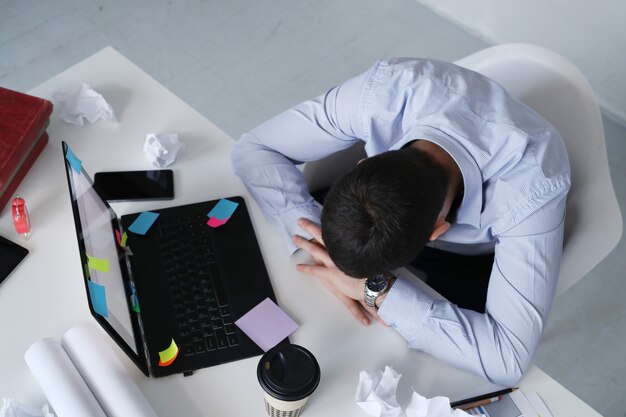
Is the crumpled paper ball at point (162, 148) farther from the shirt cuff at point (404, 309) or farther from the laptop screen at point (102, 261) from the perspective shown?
the shirt cuff at point (404, 309)

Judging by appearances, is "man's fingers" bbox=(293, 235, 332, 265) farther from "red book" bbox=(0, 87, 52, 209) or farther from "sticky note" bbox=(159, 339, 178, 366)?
"red book" bbox=(0, 87, 52, 209)

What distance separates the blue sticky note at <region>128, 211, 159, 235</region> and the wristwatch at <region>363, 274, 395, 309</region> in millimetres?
493

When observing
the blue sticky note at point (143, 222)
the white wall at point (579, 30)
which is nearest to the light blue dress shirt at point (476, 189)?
the blue sticky note at point (143, 222)

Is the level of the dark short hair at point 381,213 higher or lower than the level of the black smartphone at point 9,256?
higher

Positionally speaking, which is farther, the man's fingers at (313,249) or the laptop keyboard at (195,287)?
the man's fingers at (313,249)

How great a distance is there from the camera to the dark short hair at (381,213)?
1.21 meters

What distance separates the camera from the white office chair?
61.4 inches

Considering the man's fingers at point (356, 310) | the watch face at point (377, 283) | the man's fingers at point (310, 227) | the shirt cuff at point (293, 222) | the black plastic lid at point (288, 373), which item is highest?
the black plastic lid at point (288, 373)

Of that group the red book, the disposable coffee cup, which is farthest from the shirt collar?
the red book

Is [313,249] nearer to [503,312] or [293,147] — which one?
[293,147]

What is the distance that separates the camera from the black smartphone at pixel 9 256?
4.53ft

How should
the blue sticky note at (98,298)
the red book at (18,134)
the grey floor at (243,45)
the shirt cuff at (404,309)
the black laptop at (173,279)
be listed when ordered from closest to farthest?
the blue sticky note at (98,298), the black laptop at (173,279), the shirt cuff at (404,309), the red book at (18,134), the grey floor at (243,45)

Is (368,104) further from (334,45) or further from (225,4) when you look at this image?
(225,4)

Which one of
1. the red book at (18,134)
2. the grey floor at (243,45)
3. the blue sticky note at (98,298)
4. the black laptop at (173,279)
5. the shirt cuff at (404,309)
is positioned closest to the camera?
the blue sticky note at (98,298)
